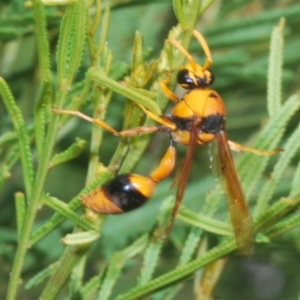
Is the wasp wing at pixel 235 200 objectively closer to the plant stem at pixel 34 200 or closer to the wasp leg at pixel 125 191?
the wasp leg at pixel 125 191

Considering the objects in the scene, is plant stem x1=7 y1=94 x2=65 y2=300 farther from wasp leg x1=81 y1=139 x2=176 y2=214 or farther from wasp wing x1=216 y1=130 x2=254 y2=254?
wasp wing x1=216 y1=130 x2=254 y2=254

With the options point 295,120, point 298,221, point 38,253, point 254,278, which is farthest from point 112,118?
point 254,278

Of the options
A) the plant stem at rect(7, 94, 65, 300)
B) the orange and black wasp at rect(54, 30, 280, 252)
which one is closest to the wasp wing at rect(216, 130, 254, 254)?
the orange and black wasp at rect(54, 30, 280, 252)

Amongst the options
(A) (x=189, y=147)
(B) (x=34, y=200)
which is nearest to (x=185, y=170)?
(A) (x=189, y=147)

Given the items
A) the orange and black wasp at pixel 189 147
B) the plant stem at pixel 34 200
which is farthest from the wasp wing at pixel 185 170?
the plant stem at pixel 34 200

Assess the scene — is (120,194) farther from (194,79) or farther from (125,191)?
(194,79)
